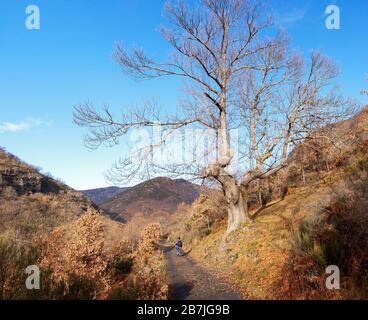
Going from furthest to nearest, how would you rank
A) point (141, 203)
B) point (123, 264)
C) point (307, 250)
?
point (141, 203)
point (123, 264)
point (307, 250)

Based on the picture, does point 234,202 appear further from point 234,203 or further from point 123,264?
point 123,264

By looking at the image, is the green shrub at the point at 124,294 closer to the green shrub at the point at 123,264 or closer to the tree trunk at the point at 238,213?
the green shrub at the point at 123,264

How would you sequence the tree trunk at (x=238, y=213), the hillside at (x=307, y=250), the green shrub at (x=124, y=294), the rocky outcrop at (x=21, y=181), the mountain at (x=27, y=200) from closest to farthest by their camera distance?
the hillside at (x=307, y=250), the green shrub at (x=124, y=294), the tree trunk at (x=238, y=213), the mountain at (x=27, y=200), the rocky outcrop at (x=21, y=181)

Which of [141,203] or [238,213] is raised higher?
[238,213]

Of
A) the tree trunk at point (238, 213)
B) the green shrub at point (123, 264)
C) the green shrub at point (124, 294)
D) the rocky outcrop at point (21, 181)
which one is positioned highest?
the rocky outcrop at point (21, 181)

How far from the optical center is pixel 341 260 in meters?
6.11

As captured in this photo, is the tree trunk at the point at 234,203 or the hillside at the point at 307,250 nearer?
the hillside at the point at 307,250

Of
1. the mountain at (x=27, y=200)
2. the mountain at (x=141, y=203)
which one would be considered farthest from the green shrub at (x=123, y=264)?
the mountain at (x=141, y=203)

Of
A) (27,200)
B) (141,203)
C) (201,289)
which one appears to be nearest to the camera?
(201,289)

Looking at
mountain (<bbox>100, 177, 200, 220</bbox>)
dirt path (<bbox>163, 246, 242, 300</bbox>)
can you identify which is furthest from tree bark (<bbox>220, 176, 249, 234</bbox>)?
mountain (<bbox>100, 177, 200, 220</bbox>)

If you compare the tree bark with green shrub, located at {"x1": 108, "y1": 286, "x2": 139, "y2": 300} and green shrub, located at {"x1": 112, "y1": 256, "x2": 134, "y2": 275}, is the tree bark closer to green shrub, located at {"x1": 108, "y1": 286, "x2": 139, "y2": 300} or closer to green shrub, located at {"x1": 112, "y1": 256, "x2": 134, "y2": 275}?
green shrub, located at {"x1": 112, "y1": 256, "x2": 134, "y2": 275}

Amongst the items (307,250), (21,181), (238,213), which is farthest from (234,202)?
(21,181)
